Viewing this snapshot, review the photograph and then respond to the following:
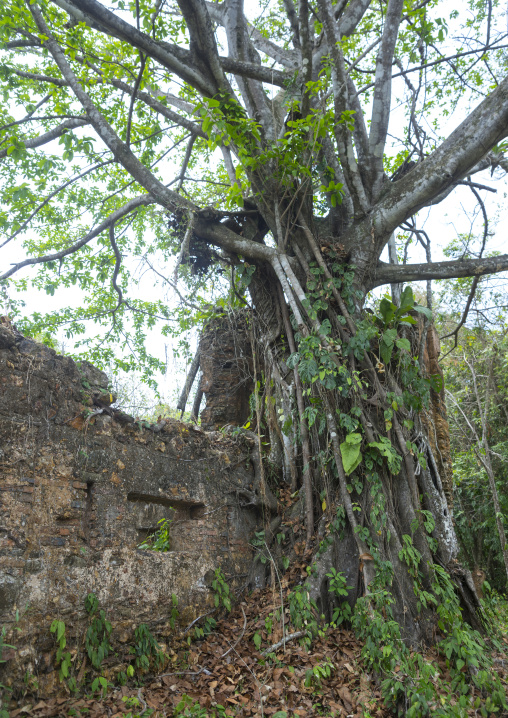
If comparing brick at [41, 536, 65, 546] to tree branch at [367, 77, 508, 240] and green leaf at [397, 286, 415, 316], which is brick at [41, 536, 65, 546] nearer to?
green leaf at [397, 286, 415, 316]

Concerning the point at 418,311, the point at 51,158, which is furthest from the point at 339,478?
the point at 51,158

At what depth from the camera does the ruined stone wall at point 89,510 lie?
11.4 ft

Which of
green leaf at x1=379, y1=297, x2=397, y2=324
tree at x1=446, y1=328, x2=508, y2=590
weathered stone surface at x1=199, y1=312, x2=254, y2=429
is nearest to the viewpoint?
green leaf at x1=379, y1=297, x2=397, y2=324

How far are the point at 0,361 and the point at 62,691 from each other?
234cm

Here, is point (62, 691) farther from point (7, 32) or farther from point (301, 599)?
point (7, 32)

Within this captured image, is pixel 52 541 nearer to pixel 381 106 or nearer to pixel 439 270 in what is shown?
pixel 439 270

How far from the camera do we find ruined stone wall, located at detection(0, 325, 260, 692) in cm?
346

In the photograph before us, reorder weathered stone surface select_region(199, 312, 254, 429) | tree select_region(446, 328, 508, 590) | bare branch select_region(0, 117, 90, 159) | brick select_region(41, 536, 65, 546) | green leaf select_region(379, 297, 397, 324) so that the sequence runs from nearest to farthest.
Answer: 1. brick select_region(41, 536, 65, 546)
2. green leaf select_region(379, 297, 397, 324)
3. bare branch select_region(0, 117, 90, 159)
4. weathered stone surface select_region(199, 312, 254, 429)
5. tree select_region(446, 328, 508, 590)

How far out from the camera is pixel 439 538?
16.6ft

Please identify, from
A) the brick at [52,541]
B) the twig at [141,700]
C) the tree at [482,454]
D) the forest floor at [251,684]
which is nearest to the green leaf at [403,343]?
the forest floor at [251,684]

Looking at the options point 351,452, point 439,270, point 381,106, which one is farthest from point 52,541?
point 381,106

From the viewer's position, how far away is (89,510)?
13.4ft

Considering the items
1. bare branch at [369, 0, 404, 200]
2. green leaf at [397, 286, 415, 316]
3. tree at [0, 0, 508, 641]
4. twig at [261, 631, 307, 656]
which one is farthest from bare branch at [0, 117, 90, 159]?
twig at [261, 631, 307, 656]

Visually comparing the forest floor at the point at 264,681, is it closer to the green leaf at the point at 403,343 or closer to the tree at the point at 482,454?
the green leaf at the point at 403,343
